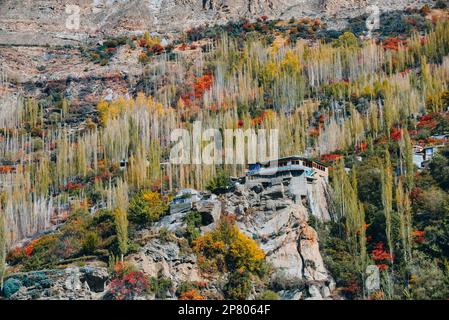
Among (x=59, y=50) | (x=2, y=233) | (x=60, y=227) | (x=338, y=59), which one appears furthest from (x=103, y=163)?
(x=59, y=50)

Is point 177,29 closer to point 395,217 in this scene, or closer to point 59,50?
point 59,50

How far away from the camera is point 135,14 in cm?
8694

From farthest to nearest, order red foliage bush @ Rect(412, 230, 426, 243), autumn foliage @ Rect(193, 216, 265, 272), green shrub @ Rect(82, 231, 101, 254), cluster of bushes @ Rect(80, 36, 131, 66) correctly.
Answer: cluster of bushes @ Rect(80, 36, 131, 66) < green shrub @ Rect(82, 231, 101, 254) < red foliage bush @ Rect(412, 230, 426, 243) < autumn foliage @ Rect(193, 216, 265, 272)

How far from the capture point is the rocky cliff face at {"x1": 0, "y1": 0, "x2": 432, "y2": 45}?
81.1 m

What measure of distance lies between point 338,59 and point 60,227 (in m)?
30.7

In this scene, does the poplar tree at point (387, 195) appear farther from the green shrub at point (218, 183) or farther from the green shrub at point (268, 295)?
the green shrub at point (218, 183)

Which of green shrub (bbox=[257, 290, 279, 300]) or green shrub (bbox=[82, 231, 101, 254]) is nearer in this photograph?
green shrub (bbox=[257, 290, 279, 300])

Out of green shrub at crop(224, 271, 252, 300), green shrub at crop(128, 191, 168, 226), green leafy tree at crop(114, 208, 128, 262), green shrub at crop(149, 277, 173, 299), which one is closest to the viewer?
green shrub at crop(224, 271, 252, 300)

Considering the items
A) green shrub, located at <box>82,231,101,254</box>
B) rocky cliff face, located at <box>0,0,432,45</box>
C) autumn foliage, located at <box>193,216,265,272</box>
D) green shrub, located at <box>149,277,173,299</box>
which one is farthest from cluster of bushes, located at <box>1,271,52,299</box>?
rocky cliff face, located at <box>0,0,432,45</box>

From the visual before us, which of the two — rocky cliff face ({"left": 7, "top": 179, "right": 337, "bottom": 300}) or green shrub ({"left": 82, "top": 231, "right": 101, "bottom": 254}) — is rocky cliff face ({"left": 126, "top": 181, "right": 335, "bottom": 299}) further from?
green shrub ({"left": 82, "top": 231, "right": 101, "bottom": 254})

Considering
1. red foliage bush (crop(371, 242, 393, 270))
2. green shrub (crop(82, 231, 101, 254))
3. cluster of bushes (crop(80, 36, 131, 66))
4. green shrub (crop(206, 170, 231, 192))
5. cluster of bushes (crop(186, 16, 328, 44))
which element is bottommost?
red foliage bush (crop(371, 242, 393, 270))

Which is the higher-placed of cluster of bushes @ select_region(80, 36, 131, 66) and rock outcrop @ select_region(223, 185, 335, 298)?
cluster of bushes @ select_region(80, 36, 131, 66)

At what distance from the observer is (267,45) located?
2808 inches

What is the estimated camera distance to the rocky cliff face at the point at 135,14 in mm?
81062
